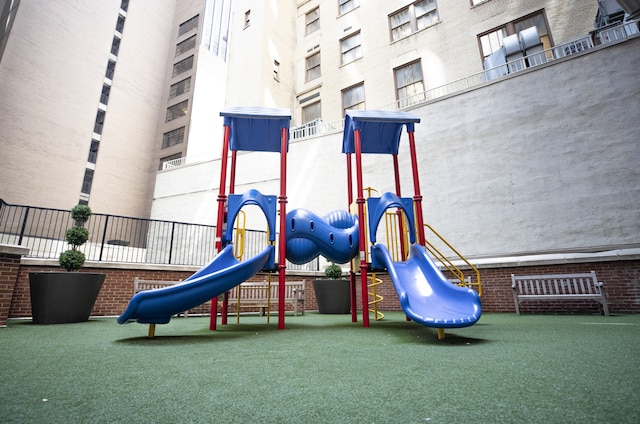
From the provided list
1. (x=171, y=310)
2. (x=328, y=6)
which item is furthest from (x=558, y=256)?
(x=328, y=6)

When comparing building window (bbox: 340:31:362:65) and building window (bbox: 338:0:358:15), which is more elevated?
building window (bbox: 338:0:358:15)

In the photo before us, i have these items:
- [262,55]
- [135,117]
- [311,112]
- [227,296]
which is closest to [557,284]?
[227,296]

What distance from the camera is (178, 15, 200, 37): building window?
24953 millimetres

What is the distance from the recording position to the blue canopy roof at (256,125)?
229 inches

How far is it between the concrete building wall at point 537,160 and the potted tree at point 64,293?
9.39 m

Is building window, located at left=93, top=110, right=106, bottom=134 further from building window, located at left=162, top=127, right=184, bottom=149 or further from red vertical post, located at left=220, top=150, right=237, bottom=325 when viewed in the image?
red vertical post, located at left=220, top=150, right=237, bottom=325

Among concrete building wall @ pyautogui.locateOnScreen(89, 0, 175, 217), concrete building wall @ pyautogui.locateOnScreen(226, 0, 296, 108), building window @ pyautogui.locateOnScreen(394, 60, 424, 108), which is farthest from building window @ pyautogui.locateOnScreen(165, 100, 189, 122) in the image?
building window @ pyautogui.locateOnScreen(394, 60, 424, 108)

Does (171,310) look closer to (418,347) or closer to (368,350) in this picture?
(368,350)

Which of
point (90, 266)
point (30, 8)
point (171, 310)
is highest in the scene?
point (30, 8)

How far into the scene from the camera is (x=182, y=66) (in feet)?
79.6

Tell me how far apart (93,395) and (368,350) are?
220 cm

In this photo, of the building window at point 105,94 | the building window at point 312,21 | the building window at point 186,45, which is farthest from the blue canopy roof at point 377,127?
the building window at point 186,45

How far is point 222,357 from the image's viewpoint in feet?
8.88

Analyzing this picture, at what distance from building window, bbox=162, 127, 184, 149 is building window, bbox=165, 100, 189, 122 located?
123cm
